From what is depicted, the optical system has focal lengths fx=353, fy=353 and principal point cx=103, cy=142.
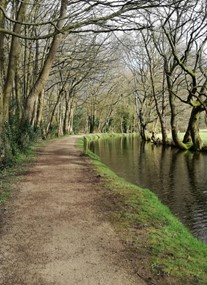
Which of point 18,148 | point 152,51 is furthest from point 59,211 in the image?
point 152,51

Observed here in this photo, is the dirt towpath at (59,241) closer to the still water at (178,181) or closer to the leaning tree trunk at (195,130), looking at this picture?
the still water at (178,181)

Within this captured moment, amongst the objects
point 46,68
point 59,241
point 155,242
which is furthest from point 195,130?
point 59,241

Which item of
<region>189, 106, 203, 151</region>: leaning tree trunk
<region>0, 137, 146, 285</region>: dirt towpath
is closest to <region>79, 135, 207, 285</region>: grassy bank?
<region>0, 137, 146, 285</region>: dirt towpath

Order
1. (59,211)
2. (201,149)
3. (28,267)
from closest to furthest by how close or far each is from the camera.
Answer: (28,267), (59,211), (201,149)

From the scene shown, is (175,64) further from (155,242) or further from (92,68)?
(155,242)

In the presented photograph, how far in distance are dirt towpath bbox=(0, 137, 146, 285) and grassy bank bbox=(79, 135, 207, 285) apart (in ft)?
0.93

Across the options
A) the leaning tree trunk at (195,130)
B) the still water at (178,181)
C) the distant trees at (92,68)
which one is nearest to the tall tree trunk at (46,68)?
the distant trees at (92,68)

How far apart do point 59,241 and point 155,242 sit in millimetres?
1824

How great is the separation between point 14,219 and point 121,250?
2.85 m

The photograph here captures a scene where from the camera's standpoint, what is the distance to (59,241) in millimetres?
6590

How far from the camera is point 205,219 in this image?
34.3 feet

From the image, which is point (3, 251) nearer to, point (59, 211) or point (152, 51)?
point (59, 211)

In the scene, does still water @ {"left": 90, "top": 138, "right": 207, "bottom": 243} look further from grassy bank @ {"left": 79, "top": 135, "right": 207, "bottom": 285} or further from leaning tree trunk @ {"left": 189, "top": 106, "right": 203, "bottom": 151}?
leaning tree trunk @ {"left": 189, "top": 106, "right": 203, "bottom": 151}

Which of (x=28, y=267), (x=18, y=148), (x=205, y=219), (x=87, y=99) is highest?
(x=87, y=99)
